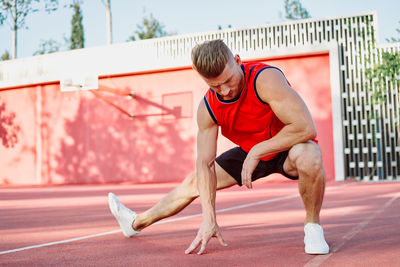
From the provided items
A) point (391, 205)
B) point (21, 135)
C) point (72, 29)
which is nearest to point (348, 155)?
point (391, 205)

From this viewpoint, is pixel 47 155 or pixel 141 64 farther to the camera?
pixel 47 155

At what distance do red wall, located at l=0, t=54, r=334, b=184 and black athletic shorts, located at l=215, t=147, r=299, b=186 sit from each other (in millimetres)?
9493

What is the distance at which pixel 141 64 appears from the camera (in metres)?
13.6

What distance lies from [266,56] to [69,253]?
10.2 m

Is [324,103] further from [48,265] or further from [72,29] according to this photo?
[72,29]

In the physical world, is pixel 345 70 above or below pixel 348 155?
above

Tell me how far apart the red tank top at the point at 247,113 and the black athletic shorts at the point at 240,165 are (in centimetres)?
5

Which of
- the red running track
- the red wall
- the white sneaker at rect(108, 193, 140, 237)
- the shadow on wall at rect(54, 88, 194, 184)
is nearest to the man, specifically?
the red running track

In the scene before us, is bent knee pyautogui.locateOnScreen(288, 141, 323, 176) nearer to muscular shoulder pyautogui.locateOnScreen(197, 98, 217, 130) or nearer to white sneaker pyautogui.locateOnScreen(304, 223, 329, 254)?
white sneaker pyautogui.locateOnScreen(304, 223, 329, 254)

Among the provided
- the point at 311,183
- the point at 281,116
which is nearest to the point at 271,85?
the point at 281,116

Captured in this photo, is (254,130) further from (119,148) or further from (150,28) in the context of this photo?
(150,28)

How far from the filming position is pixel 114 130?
14.2 m

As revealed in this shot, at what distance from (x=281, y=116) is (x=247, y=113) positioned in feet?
0.63

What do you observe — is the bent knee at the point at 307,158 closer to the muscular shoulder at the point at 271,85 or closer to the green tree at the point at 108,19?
the muscular shoulder at the point at 271,85
